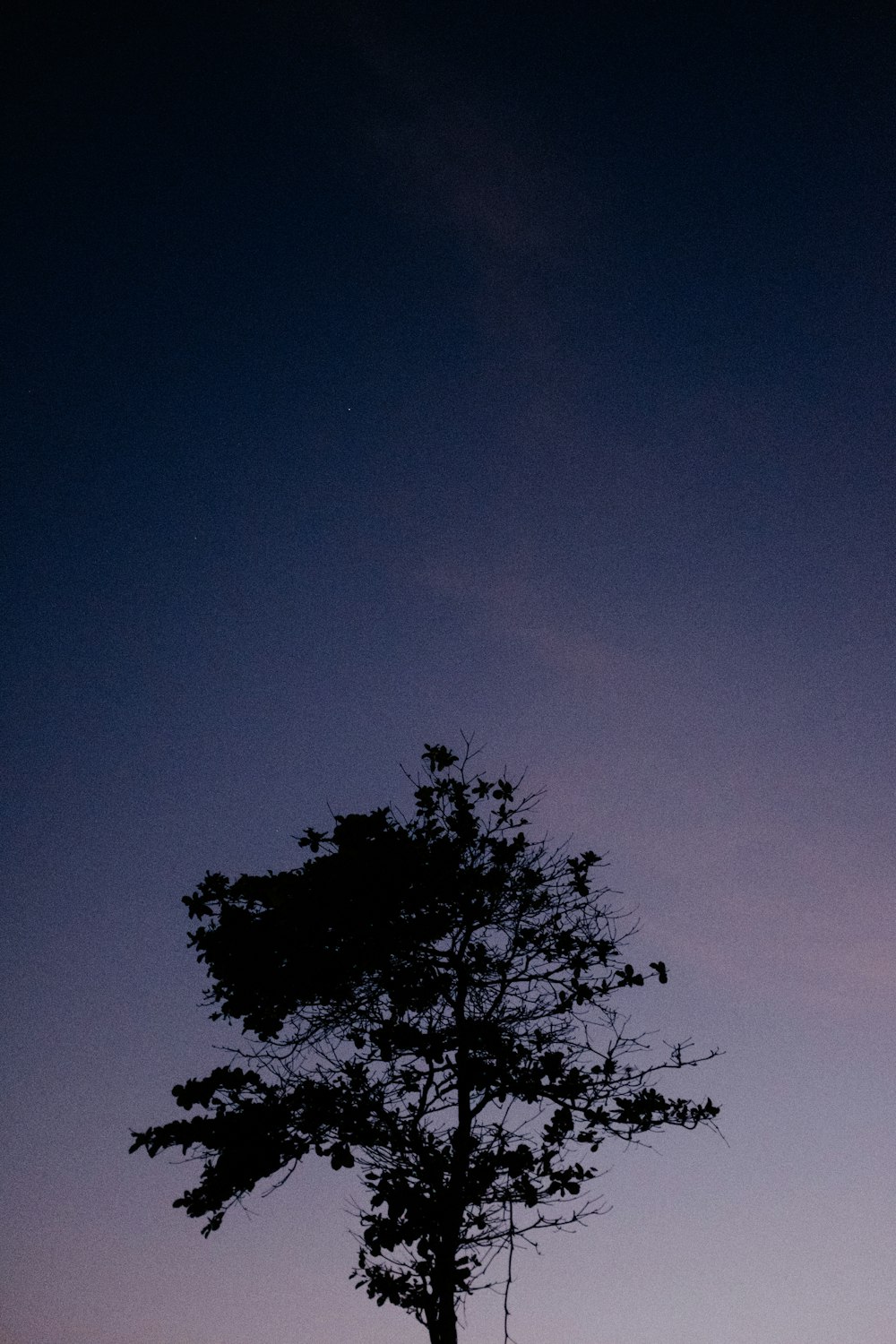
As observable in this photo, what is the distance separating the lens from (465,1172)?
10445mm

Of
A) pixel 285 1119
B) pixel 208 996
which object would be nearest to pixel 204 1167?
pixel 285 1119

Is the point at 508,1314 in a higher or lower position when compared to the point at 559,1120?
lower

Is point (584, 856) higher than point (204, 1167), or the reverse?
point (584, 856)

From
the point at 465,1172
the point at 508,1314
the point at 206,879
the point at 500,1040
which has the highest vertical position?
the point at 206,879

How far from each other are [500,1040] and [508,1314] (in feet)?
11.1

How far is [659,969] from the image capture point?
1077cm

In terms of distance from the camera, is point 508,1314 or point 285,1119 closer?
point 508,1314

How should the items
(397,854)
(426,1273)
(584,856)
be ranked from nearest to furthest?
(426,1273)
(397,854)
(584,856)

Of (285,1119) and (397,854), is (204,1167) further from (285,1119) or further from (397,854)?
(397,854)

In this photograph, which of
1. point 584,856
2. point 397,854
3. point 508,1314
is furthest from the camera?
point 584,856

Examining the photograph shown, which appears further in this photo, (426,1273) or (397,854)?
(397,854)

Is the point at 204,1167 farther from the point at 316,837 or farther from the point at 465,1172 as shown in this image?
the point at 316,837

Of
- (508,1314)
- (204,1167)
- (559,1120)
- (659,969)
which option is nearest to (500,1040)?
(559,1120)

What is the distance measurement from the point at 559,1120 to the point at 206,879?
18.8 feet
